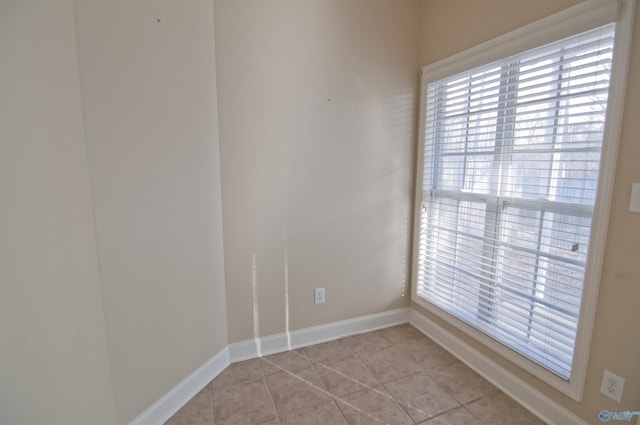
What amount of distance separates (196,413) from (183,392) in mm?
137

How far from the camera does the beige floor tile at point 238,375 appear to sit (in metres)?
1.75

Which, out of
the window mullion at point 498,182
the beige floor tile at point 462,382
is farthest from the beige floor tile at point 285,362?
the window mullion at point 498,182

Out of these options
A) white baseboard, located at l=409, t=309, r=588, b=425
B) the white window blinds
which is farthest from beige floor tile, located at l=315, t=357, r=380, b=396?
the white window blinds

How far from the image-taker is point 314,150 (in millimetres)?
1984

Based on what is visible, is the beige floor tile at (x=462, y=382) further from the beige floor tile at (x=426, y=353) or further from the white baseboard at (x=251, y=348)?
the white baseboard at (x=251, y=348)

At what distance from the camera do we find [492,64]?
1685mm

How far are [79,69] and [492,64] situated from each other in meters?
1.98

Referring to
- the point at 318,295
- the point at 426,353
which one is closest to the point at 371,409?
the point at 426,353

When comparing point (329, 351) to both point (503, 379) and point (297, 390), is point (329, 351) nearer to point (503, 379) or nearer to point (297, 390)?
point (297, 390)

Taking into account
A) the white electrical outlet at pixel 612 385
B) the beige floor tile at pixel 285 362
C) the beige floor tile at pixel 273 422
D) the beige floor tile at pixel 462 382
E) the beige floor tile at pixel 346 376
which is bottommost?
the beige floor tile at pixel 273 422

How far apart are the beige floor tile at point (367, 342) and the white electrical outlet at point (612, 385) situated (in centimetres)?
116

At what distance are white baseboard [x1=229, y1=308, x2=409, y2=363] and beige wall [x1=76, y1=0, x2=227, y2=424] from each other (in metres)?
0.25

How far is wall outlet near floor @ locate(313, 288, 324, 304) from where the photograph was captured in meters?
2.14

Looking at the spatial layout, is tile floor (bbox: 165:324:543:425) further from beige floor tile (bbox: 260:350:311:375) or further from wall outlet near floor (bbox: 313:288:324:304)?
wall outlet near floor (bbox: 313:288:324:304)
